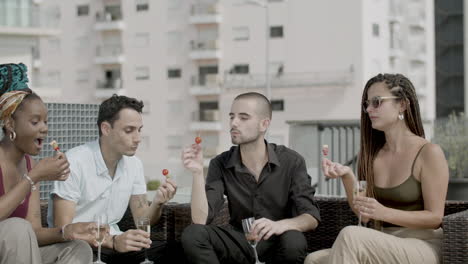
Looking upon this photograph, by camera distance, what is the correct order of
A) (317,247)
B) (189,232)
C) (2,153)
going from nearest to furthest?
(2,153), (189,232), (317,247)

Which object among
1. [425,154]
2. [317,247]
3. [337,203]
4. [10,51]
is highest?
[10,51]

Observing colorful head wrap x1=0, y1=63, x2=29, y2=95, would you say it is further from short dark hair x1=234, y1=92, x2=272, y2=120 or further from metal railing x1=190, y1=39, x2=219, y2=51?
metal railing x1=190, y1=39, x2=219, y2=51

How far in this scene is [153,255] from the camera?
14.3ft

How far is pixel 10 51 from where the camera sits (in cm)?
2442

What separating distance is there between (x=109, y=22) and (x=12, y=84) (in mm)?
40350

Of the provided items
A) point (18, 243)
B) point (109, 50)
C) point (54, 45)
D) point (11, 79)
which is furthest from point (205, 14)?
point (18, 243)

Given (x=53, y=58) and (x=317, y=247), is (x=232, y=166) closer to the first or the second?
(x=317, y=247)

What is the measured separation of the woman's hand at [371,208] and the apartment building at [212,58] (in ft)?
117

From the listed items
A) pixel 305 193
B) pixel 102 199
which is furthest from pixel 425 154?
pixel 102 199

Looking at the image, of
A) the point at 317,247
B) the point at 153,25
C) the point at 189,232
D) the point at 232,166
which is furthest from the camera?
the point at 153,25

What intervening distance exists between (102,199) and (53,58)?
1713 inches

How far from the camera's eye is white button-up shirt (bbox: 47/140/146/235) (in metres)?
4.19

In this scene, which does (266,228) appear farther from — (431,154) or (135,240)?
(431,154)

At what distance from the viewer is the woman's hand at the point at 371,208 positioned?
3.70 metres
